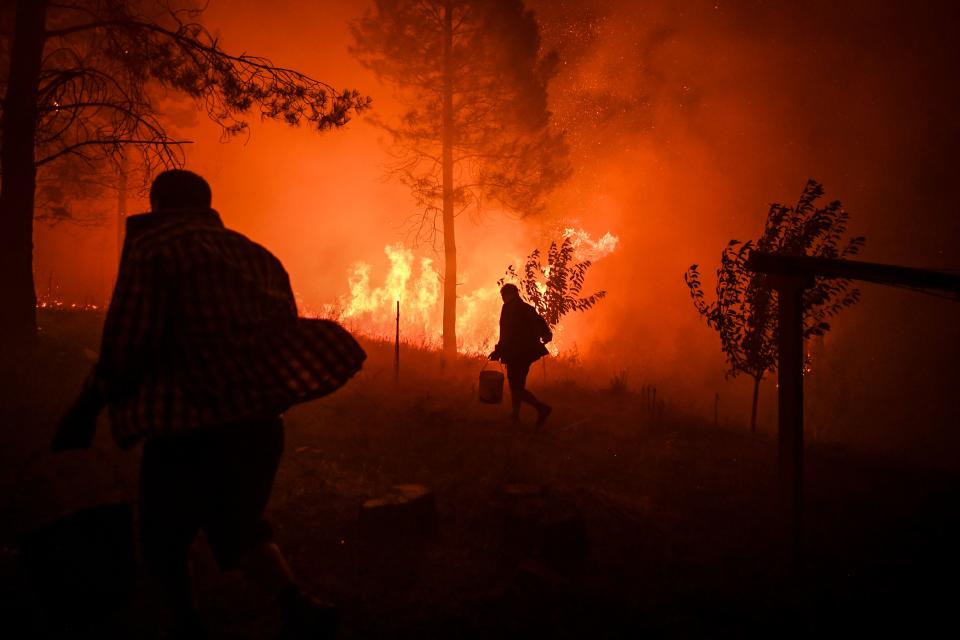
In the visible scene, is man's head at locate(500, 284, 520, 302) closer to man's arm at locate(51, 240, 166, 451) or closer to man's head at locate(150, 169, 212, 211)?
man's head at locate(150, 169, 212, 211)

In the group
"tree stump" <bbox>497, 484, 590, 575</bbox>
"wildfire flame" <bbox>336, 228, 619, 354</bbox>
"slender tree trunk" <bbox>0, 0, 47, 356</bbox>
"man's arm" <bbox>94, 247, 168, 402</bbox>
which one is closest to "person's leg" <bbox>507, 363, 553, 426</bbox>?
"tree stump" <bbox>497, 484, 590, 575</bbox>

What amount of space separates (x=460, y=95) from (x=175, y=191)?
11.5m

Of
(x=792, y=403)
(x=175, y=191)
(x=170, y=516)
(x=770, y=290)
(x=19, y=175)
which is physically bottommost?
(x=170, y=516)

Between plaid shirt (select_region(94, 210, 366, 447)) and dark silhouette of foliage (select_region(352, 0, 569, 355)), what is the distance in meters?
9.70

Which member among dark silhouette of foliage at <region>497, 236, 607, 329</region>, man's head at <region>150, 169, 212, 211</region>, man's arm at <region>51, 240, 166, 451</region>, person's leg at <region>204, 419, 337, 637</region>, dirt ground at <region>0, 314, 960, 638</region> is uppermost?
dark silhouette of foliage at <region>497, 236, 607, 329</region>

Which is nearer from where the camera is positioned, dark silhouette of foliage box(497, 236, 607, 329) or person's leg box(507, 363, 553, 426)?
person's leg box(507, 363, 553, 426)

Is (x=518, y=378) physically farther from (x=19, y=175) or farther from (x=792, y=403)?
(x=19, y=175)

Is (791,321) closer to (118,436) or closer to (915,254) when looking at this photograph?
(118,436)

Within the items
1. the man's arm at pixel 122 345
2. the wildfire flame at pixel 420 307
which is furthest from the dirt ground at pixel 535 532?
the wildfire flame at pixel 420 307

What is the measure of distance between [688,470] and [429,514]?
3.63 m

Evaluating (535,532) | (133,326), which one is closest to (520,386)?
(535,532)

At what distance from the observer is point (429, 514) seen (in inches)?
156

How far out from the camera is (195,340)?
1.94 meters

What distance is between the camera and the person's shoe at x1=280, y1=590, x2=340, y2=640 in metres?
2.18
